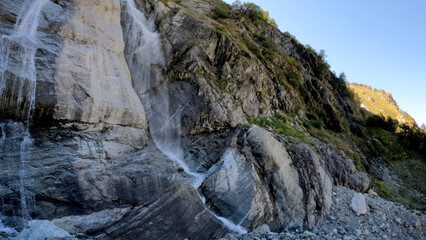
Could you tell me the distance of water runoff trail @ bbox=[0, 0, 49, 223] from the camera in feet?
28.5

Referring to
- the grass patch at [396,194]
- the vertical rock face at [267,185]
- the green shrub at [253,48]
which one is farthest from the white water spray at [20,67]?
the grass patch at [396,194]

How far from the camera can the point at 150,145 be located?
1291 cm

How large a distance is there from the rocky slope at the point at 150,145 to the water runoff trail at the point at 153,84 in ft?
0.52

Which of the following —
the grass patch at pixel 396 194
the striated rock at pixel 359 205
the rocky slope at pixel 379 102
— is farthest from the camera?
the rocky slope at pixel 379 102

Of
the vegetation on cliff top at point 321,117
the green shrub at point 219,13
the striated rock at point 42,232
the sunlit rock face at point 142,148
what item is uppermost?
the green shrub at point 219,13

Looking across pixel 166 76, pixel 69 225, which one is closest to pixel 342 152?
pixel 166 76

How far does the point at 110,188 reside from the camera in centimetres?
955

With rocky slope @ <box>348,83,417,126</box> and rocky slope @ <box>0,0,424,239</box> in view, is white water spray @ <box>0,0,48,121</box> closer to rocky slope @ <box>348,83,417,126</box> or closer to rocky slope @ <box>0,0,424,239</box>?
rocky slope @ <box>0,0,424,239</box>

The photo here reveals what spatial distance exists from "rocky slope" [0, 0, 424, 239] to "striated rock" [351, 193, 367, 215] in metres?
1.41

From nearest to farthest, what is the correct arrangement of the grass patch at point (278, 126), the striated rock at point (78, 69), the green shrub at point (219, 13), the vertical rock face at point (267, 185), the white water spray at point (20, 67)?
the white water spray at point (20, 67)
the striated rock at point (78, 69)
the vertical rock face at point (267, 185)
the grass patch at point (278, 126)
the green shrub at point (219, 13)

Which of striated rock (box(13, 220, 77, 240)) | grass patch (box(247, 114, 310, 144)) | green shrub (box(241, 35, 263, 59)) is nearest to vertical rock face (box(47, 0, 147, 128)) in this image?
striated rock (box(13, 220, 77, 240))

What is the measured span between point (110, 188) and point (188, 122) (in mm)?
7219

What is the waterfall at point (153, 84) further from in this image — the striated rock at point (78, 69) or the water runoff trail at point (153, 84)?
the striated rock at point (78, 69)

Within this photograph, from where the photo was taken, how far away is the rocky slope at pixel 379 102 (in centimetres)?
6925
